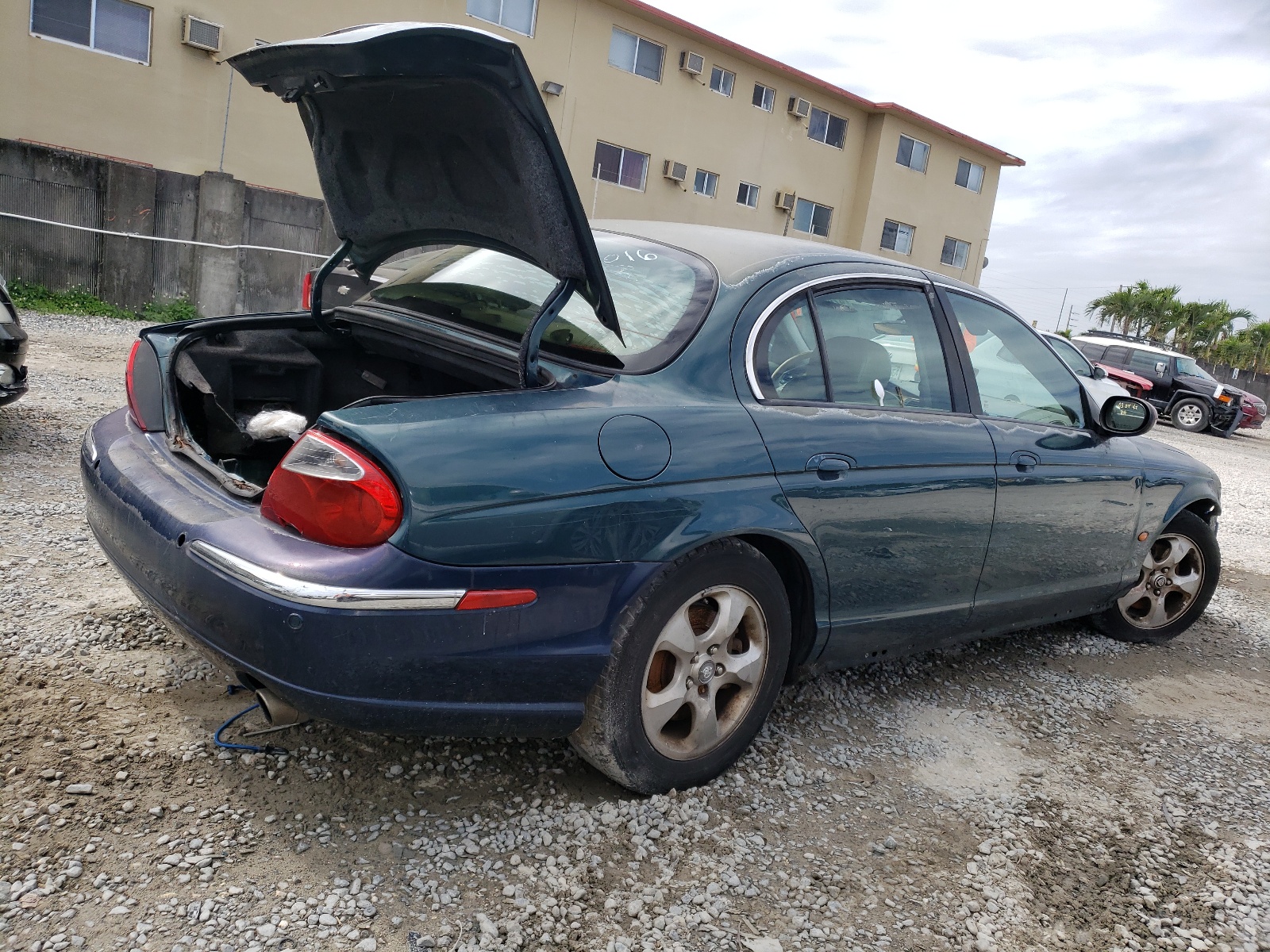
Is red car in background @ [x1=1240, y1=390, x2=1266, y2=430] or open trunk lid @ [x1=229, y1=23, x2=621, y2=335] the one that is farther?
red car in background @ [x1=1240, y1=390, x2=1266, y2=430]

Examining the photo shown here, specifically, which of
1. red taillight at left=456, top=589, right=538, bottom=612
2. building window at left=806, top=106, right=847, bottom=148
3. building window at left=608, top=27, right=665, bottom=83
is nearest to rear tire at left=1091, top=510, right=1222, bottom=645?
red taillight at left=456, top=589, right=538, bottom=612

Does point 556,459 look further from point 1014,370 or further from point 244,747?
point 1014,370

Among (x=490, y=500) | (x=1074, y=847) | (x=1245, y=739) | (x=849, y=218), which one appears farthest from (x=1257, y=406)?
(x=490, y=500)

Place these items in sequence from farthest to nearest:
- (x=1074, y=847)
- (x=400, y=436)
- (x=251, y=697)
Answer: (x=251, y=697)
(x=1074, y=847)
(x=400, y=436)

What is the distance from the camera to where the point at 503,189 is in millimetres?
2482

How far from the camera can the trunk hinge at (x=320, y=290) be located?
3.22m

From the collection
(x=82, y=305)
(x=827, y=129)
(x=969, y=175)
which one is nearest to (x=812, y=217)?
(x=827, y=129)

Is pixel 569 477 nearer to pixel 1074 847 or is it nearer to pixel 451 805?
pixel 451 805

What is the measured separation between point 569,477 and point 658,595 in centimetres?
42

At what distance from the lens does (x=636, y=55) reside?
21031 millimetres

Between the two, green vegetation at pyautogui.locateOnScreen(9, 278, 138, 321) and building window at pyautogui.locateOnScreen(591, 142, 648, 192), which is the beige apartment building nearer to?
building window at pyautogui.locateOnScreen(591, 142, 648, 192)

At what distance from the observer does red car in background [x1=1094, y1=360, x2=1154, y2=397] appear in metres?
20.1

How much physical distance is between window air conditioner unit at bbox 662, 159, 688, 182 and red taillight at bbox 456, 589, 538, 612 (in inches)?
835

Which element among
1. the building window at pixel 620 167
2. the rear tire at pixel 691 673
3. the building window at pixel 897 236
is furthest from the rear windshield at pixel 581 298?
the building window at pixel 897 236
